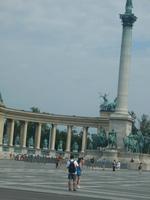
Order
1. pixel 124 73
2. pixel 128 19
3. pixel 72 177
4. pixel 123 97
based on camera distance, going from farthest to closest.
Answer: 1. pixel 128 19
2. pixel 123 97
3. pixel 124 73
4. pixel 72 177

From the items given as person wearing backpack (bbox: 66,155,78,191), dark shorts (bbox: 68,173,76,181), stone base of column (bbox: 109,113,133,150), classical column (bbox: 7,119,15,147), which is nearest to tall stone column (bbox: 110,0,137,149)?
Result: stone base of column (bbox: 109,113,133,150)

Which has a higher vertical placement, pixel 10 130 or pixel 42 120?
pixel 42 120

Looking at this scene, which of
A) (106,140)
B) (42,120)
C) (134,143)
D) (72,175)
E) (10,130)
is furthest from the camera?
(10,130)

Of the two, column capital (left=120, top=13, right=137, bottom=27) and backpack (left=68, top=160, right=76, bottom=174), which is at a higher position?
column capital (left=120, top=13, right=137, bottom=27)

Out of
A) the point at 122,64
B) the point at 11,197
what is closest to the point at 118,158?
the point at 122,64

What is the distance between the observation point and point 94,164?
82.0 m

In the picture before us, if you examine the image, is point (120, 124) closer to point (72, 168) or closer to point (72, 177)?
point (72, 168)

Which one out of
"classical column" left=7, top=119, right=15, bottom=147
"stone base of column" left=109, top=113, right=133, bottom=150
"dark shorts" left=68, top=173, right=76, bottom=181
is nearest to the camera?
"dark shorts" left=68, top=173, right=76, bottom=181

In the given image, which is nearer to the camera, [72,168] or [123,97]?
[72,168]

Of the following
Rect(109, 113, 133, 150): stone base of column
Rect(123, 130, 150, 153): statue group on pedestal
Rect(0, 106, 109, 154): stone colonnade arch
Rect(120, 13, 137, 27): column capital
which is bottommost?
Rect(123, 130, 150, 153): statue group on pedestal

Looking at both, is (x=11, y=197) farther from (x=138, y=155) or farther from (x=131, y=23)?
(x=131, y=23)

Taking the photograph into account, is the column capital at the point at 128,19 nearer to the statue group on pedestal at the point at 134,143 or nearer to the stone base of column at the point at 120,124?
the stone base of column at the point at 120,124

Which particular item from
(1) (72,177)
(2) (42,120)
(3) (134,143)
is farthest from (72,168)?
(2) (42,120)

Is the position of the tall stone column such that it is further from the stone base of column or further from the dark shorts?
the dark shorts
